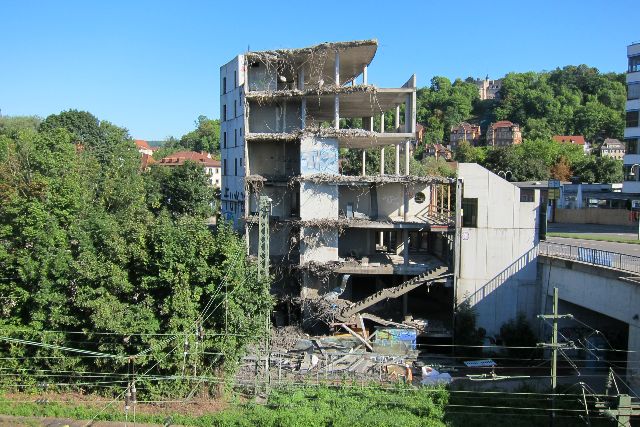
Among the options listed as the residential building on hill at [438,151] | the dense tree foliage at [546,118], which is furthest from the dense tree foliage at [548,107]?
the residential building on hill at [438,151]

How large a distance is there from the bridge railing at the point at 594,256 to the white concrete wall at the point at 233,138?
71.8ft

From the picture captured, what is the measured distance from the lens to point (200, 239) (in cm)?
2500

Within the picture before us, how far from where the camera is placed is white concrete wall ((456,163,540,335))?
1236 inches

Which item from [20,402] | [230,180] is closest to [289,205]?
[230,180]

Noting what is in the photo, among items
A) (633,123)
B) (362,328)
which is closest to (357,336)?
(362,328)

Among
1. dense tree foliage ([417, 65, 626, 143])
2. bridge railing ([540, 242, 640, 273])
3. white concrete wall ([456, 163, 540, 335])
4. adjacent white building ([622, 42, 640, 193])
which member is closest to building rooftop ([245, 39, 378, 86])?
white concrete wall ([456, 163, 540, 335])

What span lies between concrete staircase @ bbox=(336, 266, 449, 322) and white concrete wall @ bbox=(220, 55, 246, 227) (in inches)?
510

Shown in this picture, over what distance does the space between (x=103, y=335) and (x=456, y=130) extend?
153 metres

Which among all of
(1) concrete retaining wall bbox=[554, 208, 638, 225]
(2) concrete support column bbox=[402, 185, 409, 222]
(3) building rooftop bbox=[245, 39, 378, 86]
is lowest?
(1) concrete retaining wall bbox=[554, 208, 638, 225]

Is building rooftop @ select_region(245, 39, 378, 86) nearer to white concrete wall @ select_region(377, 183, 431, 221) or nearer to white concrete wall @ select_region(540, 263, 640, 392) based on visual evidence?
white concrete wall @ select_region(377, 183, 431, 221)

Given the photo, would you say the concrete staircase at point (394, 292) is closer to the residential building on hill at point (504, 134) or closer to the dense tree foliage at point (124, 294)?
the dense tree foliage at point (124, 294)

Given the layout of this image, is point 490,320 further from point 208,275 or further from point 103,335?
point 103,335

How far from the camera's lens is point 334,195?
35156mm

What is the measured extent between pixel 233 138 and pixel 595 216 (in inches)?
1583
